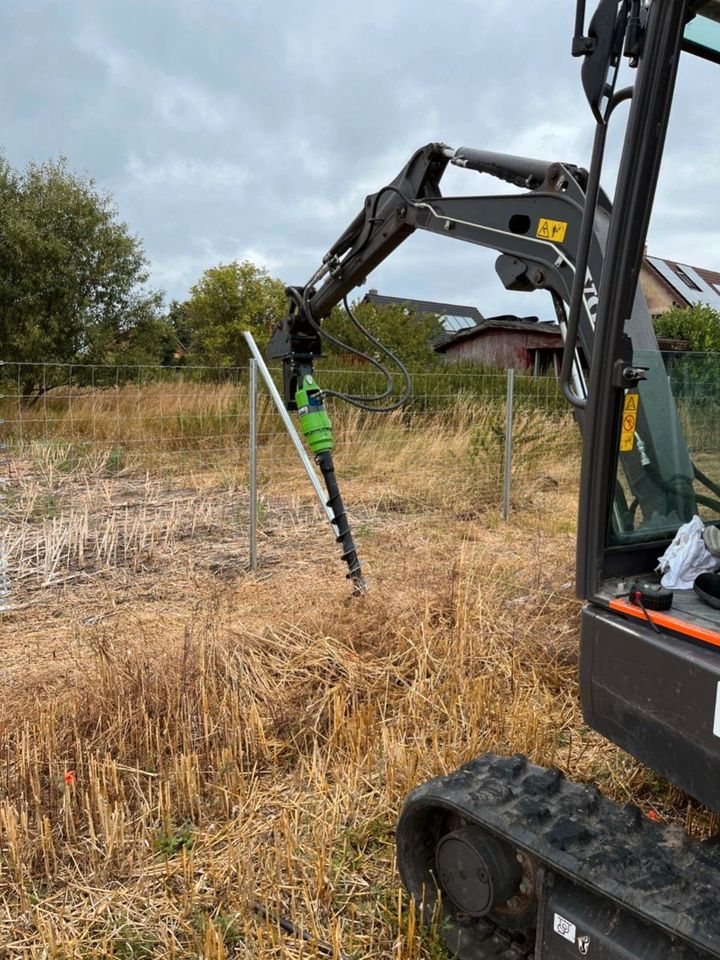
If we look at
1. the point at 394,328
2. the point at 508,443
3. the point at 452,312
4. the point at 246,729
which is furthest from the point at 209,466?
the point at 452,312

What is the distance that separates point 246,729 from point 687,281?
236 centimetres

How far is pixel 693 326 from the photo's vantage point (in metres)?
3.02

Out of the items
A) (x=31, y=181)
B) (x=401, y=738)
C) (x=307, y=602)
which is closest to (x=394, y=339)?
(x=31, y=181)

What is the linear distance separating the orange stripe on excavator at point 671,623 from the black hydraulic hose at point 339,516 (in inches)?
124

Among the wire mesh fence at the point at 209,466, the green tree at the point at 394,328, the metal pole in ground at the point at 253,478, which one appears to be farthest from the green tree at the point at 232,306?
the metal pole in ground at the point at 253,478

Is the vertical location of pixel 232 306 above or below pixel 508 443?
above

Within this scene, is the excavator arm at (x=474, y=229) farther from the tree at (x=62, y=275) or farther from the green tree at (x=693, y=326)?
the tree at (x=62, y=275)

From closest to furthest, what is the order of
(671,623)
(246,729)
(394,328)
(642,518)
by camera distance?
(671,623) → (642,518) → (246,729) → (394,328)

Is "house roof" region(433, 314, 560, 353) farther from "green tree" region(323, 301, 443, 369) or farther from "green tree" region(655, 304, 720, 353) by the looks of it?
"green tree" region(655, 304, 720, 353)

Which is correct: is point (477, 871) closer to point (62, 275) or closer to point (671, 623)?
point (671, 623)

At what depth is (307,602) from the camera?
4.80 m

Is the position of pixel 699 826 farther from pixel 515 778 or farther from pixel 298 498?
pixel 298 498

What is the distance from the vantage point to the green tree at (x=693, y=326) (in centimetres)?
268

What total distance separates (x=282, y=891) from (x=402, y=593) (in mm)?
2428
